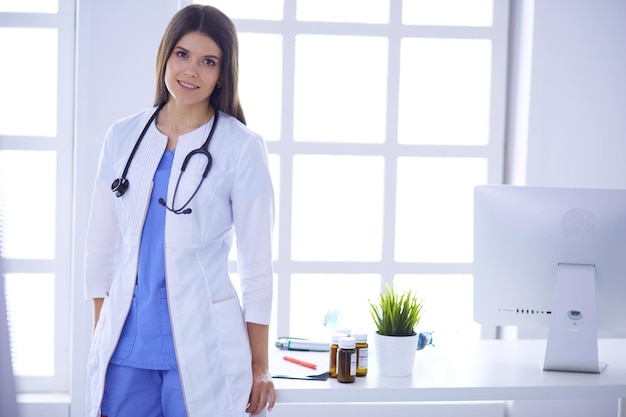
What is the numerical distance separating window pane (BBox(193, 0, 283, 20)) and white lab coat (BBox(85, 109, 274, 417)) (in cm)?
141

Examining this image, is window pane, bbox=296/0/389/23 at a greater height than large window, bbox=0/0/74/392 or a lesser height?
greater

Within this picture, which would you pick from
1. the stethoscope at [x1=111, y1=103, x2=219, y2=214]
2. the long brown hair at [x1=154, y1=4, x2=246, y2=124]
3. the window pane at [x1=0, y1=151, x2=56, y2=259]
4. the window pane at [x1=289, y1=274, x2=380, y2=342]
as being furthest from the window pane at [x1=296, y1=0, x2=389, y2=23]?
the stethoscope at [x1=111, y1=103, x2=219, y2=214]

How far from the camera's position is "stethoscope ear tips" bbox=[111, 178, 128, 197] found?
161 centimetres

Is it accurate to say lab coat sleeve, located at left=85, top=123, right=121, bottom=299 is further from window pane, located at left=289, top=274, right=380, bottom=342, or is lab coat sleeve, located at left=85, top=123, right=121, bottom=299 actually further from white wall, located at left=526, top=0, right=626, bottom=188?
white wall, located at left=526, top=0, right=626, bottom=188

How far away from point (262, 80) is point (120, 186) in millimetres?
1496

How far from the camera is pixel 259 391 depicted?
162 centimetres

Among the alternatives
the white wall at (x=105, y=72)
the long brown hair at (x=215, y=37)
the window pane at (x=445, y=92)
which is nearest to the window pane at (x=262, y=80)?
the white wall at (x=105, y=72)

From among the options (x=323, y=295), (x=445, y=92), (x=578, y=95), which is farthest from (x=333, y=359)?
(x=578, y=95)

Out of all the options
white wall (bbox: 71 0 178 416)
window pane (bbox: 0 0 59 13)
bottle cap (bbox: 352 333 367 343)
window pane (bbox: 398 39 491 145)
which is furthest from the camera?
window pane (bbox: 398 39 491 145)

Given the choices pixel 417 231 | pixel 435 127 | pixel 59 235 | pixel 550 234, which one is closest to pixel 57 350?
pixel 59 235

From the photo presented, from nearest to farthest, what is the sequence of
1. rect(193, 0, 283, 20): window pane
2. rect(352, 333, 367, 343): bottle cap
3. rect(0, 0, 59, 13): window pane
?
1. rect(352, 333, 367, 343): bottle cap
2. rect(0, 0, 59, 13): window pane
3. rect(193, 0, 283, 20): window pane

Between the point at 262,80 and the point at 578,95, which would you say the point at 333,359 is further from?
the point at 578,95

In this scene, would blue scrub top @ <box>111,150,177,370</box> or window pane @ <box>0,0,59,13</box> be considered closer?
blue scrub top @ <box>111,150,177,370</box>

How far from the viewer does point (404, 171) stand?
309cm
